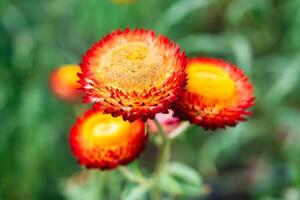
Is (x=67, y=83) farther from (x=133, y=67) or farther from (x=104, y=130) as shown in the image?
(x=133, y=67)

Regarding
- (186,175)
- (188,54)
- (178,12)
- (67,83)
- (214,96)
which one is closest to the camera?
(214,96)

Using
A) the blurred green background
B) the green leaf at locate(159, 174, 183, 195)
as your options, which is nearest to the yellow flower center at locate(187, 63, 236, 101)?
the green leaf at locate(159, 174, 183, 195)

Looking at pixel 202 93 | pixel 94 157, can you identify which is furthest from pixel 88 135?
pixel 202 93

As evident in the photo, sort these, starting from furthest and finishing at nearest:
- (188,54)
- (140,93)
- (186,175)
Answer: (188,54) < (186,175) < (140,93)

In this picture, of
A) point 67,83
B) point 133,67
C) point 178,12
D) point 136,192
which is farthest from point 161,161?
point 178,12

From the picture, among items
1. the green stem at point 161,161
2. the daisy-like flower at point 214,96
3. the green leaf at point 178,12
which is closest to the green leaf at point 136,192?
the green stem at point 161,161

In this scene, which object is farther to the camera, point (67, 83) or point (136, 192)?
point (67, 83)

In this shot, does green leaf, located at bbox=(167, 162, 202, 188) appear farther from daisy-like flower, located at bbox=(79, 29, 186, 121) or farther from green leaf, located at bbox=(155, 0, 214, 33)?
green leaf, located at bbox=(155, 0, 214, 33)

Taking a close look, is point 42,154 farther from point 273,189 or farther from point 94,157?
point 94,157
